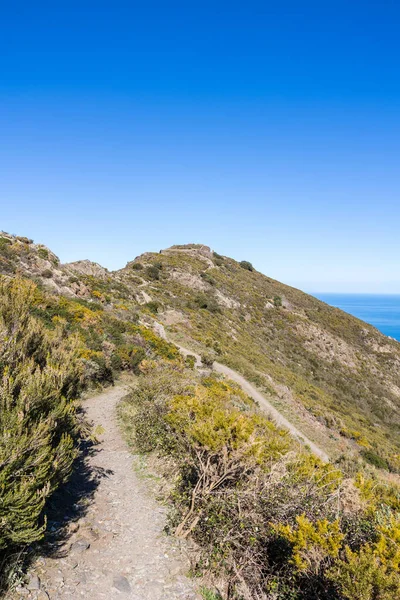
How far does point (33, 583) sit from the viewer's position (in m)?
4.73

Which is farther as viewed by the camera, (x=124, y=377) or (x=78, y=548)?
(x=124, y=377)

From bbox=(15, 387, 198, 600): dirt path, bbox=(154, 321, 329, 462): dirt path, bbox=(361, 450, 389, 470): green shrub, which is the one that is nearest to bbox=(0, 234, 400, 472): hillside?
bbox=(361, 450, 389, 470): green shrub

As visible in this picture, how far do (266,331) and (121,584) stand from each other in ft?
169

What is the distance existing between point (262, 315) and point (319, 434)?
3567 centimetres

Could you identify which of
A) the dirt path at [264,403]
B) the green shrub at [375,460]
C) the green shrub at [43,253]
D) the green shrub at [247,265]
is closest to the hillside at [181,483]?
the dirt path at [264,403]

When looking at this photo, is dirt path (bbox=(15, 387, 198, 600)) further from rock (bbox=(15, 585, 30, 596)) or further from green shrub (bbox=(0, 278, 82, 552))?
Result: green shrub (bbox=(0, 278, 82, 552))

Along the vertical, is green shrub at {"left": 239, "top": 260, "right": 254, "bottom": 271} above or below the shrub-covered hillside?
above

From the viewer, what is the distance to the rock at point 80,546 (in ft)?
19.2

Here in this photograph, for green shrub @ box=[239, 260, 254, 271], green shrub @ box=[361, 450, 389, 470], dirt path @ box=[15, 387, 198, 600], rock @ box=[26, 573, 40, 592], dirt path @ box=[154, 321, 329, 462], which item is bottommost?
green shrub @ box=[361, 450, 389, 470]

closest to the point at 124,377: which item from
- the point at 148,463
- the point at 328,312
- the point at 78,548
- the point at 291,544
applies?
the point at 148,463

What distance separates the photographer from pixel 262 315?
59594mm

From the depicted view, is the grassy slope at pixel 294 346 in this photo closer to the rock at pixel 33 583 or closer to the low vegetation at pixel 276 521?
the low vegetation at pixel 276 521

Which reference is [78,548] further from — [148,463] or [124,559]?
[148,463]

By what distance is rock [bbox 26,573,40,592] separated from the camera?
4652 mm
